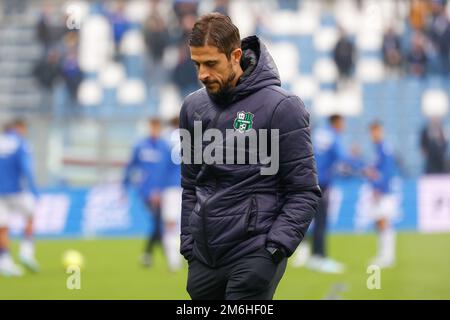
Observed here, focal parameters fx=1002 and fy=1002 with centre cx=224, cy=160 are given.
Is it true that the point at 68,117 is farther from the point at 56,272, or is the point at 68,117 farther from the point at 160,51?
the point at 56,272

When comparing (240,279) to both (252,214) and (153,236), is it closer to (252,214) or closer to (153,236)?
(252,214)

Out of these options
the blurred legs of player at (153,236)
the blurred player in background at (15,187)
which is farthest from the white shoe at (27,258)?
the blurred legs of player at (153,236)

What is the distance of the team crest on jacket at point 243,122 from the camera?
5.45m

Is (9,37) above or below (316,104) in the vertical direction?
above

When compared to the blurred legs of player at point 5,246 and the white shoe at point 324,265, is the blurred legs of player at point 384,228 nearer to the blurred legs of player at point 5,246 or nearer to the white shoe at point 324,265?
the white shoe at point 324,265

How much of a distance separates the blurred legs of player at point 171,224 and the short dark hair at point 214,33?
1069cm

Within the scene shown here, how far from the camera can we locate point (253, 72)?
5543 millimetres

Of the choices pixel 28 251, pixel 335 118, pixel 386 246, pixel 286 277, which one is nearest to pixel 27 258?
pixel 28 251

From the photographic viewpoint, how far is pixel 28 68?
27.3 m

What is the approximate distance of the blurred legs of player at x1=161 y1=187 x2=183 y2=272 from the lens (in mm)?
15914

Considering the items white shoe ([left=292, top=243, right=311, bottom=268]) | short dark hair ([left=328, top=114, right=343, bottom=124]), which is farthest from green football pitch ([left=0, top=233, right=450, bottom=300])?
short dark hair ([left=328, top=114, right=343, bottom=124])

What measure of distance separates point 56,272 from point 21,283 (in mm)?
1580

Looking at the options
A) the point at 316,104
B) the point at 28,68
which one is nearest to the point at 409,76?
the point at 316,104

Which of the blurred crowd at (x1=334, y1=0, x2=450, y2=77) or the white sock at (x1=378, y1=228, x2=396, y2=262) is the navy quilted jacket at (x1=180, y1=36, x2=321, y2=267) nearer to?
the white sock at (x1=378, y1=228, x2=396, y2=262)
